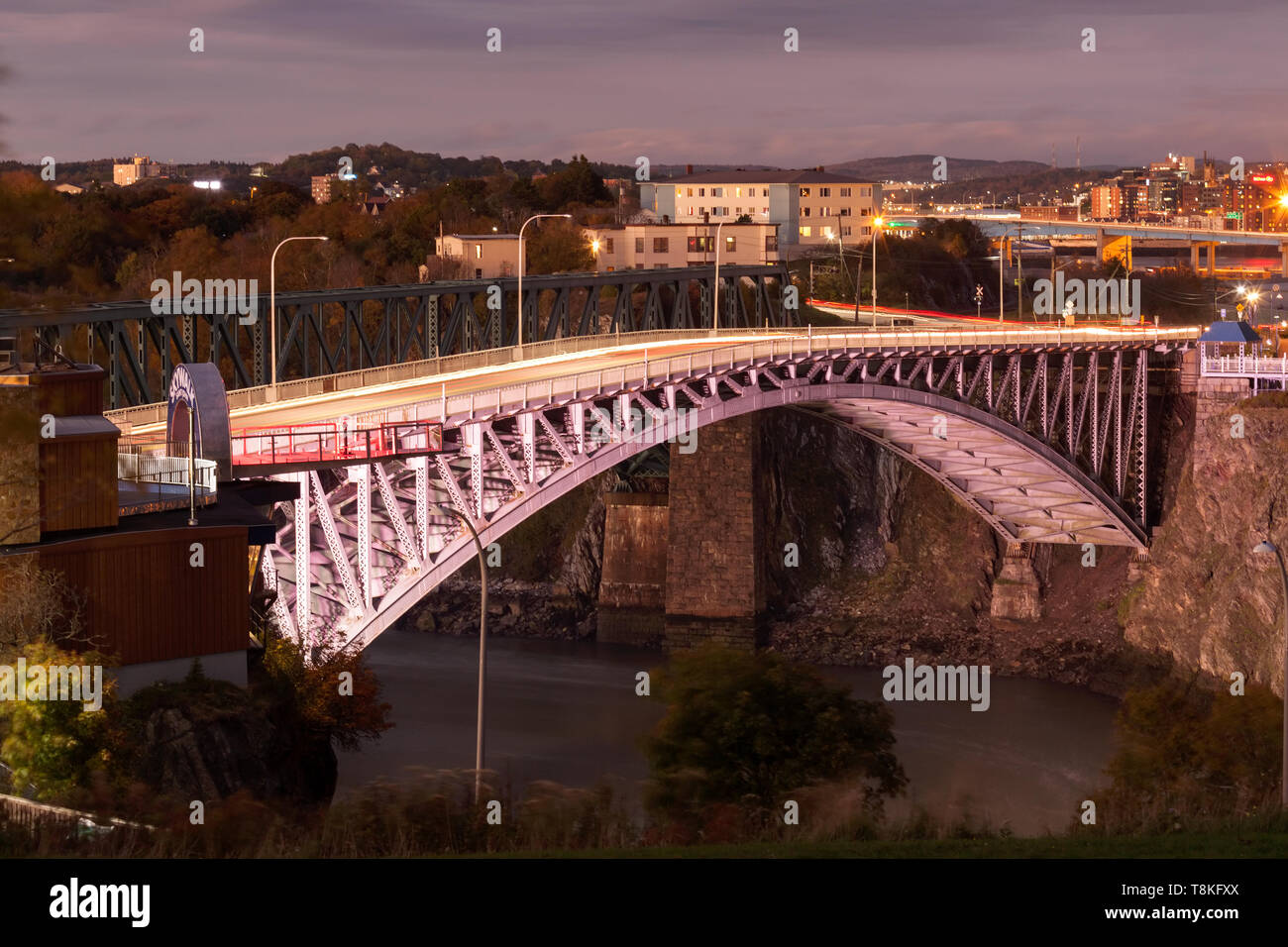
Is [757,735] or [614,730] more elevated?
[757,735]

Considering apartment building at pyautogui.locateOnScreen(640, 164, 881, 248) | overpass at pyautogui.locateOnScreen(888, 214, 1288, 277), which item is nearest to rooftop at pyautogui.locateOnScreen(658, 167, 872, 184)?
apartment building at pyautogui.locateOnScreen(640, 164, 881, 248)

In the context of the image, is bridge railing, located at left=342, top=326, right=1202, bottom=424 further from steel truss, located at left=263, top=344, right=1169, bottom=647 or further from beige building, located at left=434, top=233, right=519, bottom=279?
beige building, located at left=434, top=233, right=519, bottom=279

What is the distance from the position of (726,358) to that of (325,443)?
45.4ft

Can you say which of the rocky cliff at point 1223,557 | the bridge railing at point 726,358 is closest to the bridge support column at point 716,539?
the bridge railing at point 726,358

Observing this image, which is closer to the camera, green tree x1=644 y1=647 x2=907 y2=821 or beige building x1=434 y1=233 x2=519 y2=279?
green tree x1=644 y1=647 x2=907 y2=821

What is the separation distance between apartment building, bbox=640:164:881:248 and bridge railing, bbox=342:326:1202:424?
4406 cm

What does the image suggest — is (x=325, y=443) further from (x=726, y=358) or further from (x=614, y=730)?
(x=614, y=730)

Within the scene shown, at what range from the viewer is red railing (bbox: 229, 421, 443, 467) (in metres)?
30.6

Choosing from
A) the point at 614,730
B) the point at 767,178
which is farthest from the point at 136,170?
the point at 614,730

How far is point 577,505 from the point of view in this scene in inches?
Result: 2832

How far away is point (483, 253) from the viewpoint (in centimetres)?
7462
